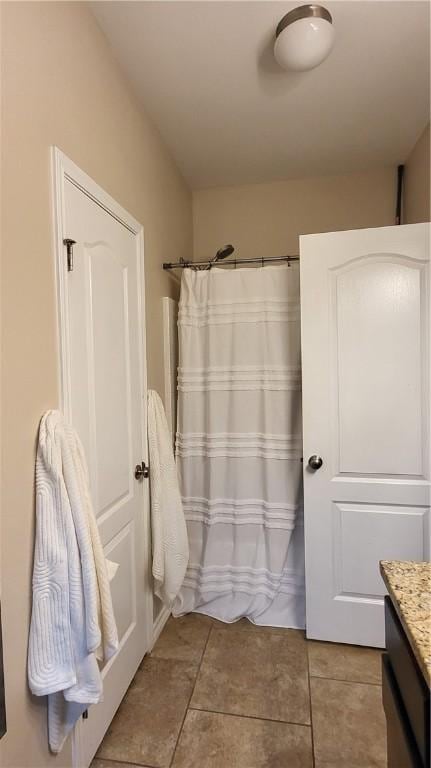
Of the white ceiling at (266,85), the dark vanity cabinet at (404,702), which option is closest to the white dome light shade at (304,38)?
the white ceiling at (266,85)

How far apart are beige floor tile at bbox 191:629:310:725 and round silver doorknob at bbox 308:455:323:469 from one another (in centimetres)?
91

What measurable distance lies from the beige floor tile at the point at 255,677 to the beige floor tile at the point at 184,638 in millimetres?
54

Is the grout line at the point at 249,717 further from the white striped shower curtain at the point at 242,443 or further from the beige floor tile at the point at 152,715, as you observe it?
the white striped shower curtain at the point at 242,443

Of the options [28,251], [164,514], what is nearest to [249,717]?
[164,514]

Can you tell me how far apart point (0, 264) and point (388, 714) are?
1.37 metres

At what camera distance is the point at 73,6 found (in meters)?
1.28

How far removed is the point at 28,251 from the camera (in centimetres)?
105

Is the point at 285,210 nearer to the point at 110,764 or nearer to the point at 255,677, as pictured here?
the point at 255,677

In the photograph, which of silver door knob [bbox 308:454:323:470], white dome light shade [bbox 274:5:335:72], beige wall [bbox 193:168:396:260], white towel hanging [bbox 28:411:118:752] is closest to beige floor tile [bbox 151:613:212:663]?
Answer: white towel hanging [bbox 28:411:118:752]

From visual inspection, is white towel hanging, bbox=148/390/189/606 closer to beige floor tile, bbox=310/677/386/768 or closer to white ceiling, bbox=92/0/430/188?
beige floor tile, bbox=310/677/386/768

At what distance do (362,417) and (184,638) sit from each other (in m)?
1.44

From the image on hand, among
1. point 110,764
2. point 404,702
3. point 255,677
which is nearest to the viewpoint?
point 404,702

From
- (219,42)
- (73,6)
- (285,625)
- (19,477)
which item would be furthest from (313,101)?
(285,625)

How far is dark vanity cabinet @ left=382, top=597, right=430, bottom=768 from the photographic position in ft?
2.13
